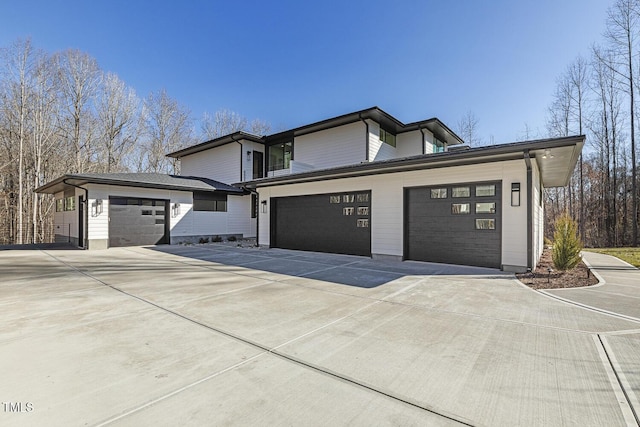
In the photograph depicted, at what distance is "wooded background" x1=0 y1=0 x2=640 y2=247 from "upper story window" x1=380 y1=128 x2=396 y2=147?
40.1 ft

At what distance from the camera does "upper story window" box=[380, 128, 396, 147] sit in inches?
546

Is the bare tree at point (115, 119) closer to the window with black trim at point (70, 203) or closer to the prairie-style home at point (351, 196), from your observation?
the prairie-style home at point (351, 196)

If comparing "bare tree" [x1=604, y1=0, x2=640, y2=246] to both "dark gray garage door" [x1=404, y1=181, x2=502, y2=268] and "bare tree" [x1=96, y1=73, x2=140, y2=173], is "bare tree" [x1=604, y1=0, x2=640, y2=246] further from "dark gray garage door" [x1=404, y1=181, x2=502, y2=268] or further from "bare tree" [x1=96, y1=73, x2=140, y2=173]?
"bare tree" [x1=96, y1=73, x2=140, y2=173]

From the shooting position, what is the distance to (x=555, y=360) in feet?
8.48

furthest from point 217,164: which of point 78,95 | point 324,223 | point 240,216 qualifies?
point 78,95

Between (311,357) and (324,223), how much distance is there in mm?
7945

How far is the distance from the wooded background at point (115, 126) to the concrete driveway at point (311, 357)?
1725cm

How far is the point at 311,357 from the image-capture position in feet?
8.60

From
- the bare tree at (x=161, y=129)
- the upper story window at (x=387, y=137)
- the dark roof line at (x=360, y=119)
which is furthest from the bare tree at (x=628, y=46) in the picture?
the bare tree at (x=161, y=129)

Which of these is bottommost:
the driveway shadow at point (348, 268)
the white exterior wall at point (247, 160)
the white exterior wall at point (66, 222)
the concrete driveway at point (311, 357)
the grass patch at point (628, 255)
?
the grass patch at point (628, 255)

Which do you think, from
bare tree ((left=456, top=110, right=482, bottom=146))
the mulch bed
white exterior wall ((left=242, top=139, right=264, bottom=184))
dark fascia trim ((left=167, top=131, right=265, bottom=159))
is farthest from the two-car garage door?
bare tree ((left=456, top=110, right=482, bottom=146))

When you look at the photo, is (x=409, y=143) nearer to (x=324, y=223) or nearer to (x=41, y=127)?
Result: (x=324, y=223)

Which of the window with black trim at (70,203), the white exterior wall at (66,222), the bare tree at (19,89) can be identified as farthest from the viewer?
the bare tree at (19,89)

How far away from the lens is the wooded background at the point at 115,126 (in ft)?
51.0
